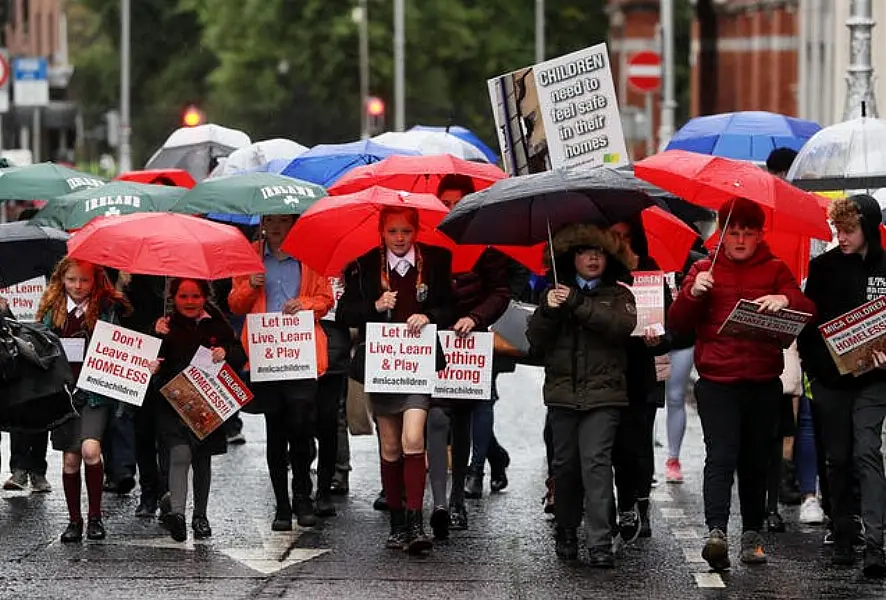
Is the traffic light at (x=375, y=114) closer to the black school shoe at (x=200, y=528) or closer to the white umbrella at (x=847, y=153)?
the white umbrella at (x=847, y=153)

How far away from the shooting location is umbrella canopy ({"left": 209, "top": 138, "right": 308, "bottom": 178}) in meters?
17.5

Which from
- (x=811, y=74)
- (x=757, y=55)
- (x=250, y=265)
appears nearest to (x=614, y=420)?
(x=250, y=265)

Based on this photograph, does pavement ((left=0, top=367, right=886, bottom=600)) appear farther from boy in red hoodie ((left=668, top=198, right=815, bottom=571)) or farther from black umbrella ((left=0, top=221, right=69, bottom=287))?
black umbrella ((left=0, top=221, right=69, bottom=287))

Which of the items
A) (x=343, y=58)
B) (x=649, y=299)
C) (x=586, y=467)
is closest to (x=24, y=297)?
(x=649, y=299)

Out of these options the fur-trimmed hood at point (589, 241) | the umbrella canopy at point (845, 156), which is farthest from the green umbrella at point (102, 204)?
the umbrella canopy at point (845, 156)

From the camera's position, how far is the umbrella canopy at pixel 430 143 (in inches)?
683

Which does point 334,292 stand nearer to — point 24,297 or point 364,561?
point 24,297

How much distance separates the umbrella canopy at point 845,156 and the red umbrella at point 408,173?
1.73 metres

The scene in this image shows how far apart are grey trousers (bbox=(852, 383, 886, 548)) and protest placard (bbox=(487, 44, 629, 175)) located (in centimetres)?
257

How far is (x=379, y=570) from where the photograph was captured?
476 inches

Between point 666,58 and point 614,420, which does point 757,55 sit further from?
point 614,420

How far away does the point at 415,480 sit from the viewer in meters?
12.7

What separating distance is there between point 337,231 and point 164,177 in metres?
5.35

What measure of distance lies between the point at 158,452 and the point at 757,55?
151ft
